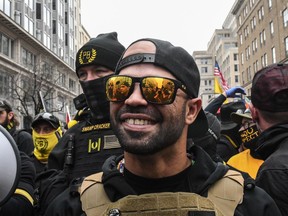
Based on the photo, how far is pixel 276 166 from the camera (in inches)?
91.5

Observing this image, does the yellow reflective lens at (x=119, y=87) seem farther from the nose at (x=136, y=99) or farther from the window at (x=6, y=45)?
the window at (x=6, y=45)

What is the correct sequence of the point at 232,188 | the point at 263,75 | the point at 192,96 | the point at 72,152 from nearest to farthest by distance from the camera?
1. the point at 232,188
2. the point at 192,96
3. the point at 263,75
4. the point at 72,152

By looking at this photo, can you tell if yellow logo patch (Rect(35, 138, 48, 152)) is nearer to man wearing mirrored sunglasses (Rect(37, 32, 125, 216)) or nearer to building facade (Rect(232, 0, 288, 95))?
man wearing mirrored sunglasses (Rect(37, 32, 125, 216))

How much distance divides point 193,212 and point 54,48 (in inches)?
1958

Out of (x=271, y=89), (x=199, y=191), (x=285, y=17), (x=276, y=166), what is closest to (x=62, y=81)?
(x=285, y=17)

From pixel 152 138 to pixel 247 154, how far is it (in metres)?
1.85

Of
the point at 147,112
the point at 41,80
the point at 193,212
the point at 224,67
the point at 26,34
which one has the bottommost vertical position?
the point at 193,212

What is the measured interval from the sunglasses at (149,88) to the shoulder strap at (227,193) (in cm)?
47

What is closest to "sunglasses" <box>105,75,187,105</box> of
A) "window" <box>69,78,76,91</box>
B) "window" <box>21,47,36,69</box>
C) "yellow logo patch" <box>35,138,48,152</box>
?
"yellow logo patch" <box>35,138,48,152</box>

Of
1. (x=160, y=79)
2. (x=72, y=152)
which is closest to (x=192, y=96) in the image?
(x=160, y=79)

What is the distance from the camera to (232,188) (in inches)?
75.3

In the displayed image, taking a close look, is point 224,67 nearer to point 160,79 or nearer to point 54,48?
point 54,48

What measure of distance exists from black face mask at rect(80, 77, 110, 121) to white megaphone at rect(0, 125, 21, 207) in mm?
1150

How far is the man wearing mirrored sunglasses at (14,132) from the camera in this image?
5.08m
